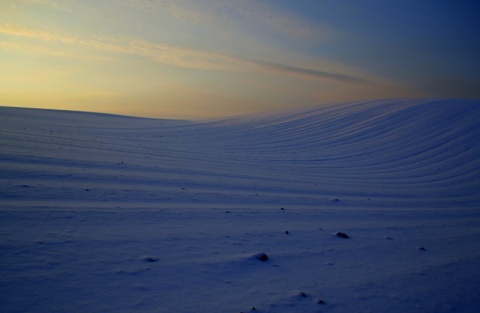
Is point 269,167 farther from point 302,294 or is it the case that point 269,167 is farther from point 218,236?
point 302,294

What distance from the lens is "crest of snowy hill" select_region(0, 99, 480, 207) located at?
4.69 metres

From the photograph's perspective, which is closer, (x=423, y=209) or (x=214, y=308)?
(x=214, y=308)

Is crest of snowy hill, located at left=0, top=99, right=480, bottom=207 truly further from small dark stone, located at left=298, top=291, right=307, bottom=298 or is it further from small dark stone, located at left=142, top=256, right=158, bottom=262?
small dark stone, located at left=298, top=291, right=307, bottom=298

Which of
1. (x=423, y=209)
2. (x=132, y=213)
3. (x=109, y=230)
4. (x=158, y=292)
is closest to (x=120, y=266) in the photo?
(x=158, y=292)

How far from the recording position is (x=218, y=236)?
11.1ft

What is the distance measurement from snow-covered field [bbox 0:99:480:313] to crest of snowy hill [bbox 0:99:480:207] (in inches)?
2.1

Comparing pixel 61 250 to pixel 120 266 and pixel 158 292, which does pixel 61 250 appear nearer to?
pixel 120 266

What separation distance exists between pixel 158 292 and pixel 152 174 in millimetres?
3727

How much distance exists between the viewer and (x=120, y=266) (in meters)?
2.53

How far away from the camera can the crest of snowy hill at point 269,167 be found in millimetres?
4691

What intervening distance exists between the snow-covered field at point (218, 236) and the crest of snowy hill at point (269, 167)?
54 mm

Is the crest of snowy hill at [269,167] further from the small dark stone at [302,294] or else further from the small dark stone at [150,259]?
the small dark stone at [302,294]

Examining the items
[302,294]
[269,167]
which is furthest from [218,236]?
[269,167]

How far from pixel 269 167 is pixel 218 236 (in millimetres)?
5032
